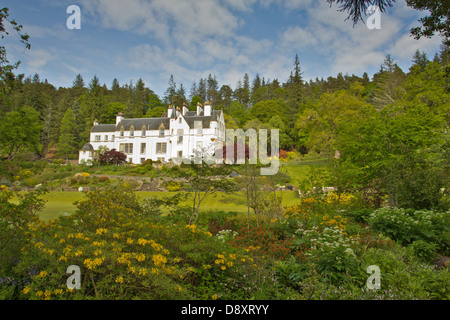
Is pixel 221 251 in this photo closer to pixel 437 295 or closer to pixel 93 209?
pixel 93 209

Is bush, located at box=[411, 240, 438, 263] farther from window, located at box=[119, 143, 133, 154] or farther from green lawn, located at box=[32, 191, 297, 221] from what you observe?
window, located at box=[119, 143, 133, 154]

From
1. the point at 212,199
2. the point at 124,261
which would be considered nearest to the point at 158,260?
the point at 124,261

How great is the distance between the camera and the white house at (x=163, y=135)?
36.9 meters

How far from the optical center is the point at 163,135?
126 ft

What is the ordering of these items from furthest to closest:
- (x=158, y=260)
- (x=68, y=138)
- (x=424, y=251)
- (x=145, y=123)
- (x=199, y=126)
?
(x=68, y=138), (x=145, y=123), (x=199, y=126), (x=424, y=251), (x=158, y=260)

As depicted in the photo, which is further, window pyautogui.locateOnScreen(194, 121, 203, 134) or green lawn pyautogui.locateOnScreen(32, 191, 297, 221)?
window pyautogui.locateOnScreen(194, 121, 203, 134)

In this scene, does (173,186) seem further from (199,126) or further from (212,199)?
(199,126)

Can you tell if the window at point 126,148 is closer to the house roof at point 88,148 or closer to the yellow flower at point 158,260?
the house roof at point 88,148

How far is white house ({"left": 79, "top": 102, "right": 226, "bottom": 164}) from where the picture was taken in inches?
1452

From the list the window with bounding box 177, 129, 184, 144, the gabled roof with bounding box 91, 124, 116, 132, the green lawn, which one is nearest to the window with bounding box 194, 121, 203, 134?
the window with bounding box 177, 129, 184, 144
